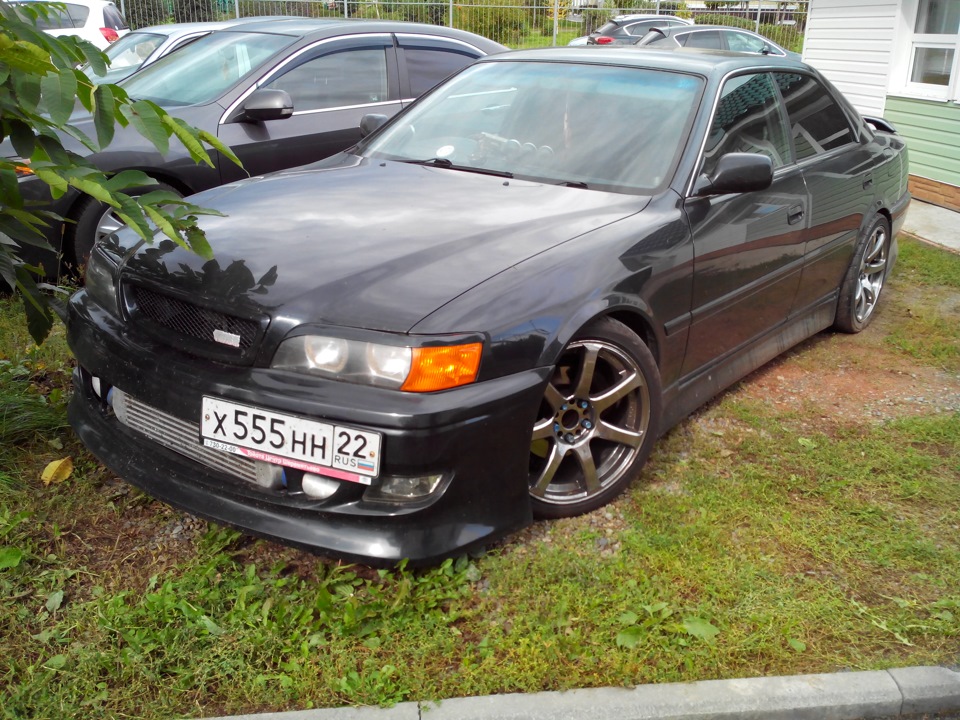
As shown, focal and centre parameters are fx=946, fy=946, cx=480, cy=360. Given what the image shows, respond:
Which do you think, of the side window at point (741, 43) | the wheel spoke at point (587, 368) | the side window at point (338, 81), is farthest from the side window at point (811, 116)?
the side window at point (741, 43)

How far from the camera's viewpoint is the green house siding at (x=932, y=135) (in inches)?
372

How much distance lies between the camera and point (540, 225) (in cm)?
332

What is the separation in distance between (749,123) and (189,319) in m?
2.65

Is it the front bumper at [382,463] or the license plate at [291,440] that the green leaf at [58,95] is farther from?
the license plate at [291,440]

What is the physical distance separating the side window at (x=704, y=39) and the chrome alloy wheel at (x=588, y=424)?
51.0 feet

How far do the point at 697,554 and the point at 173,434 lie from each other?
5.74 feet

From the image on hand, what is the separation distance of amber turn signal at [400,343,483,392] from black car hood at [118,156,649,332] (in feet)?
0.37

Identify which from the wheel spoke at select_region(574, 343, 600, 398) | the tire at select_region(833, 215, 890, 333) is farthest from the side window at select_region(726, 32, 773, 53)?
the wheel spoke at select_region(574, 343, 600, 398)

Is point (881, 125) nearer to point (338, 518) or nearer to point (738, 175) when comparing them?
point (738, 175)

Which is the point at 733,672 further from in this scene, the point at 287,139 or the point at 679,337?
the point at 287,139

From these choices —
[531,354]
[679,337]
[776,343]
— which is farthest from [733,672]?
[776,343]

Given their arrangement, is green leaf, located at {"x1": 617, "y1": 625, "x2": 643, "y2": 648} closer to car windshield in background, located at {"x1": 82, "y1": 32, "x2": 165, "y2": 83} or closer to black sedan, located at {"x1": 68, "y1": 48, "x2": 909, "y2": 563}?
black sedan, located at {"x1": 68, "y1": 48, "x2": 909, "y2": 563}

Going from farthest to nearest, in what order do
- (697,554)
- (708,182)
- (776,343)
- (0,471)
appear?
(776,343), (708,182), (0,471), (697,554)

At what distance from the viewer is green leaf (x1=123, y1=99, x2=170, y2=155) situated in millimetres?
2758
